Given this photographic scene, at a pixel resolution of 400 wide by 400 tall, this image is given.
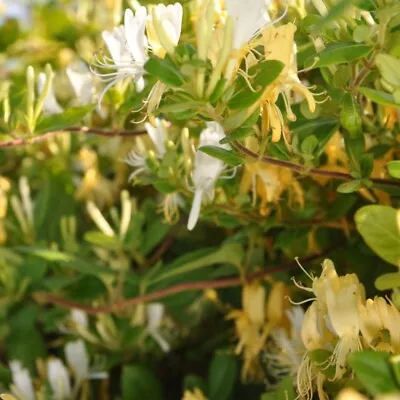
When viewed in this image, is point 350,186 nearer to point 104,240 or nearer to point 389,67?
point 389,67

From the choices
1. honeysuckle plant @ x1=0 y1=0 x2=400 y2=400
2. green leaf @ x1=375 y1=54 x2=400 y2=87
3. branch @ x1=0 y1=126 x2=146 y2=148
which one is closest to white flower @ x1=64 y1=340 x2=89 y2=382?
honeysuckle plant @ x1=0 y1=0 x2=400 y2=400

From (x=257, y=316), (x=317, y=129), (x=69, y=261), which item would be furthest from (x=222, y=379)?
(x=317, y=129)

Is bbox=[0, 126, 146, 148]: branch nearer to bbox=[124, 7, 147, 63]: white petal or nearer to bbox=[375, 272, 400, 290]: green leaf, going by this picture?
bbox=[124, 7, 147, 63]: white petal

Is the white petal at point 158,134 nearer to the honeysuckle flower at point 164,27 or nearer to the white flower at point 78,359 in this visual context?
the honeysuckle flower at point 164,27

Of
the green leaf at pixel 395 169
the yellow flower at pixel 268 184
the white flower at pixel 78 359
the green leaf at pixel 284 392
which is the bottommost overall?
the white flower at pixel 78 359

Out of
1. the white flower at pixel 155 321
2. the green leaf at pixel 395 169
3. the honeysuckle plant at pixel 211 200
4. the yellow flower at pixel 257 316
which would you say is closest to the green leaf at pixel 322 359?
the honeysuckle plant at pixel 211 200

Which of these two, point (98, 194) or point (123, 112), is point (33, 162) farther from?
point (123, 112)
